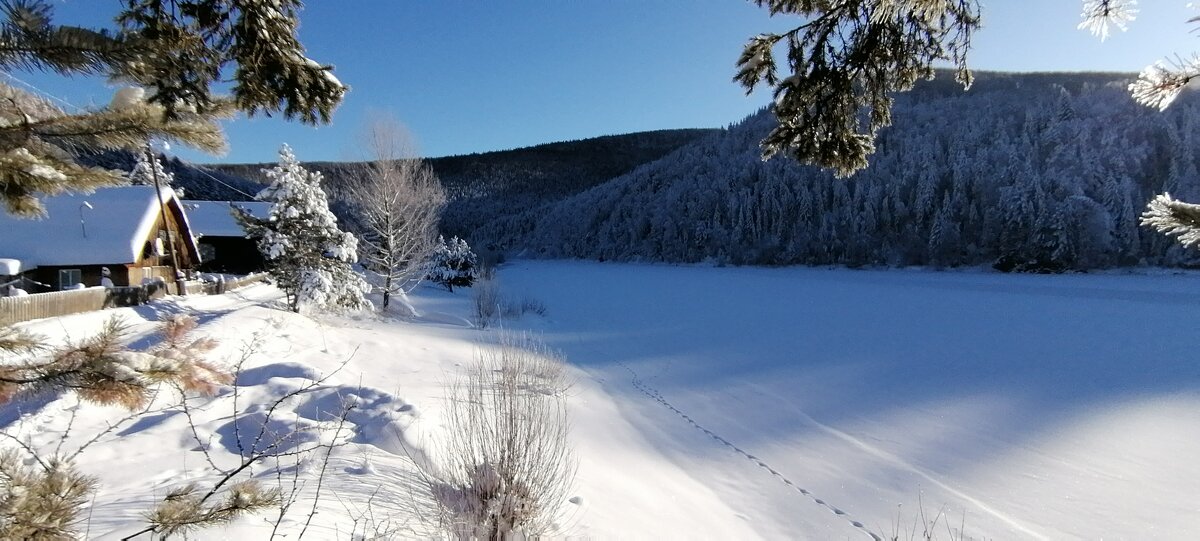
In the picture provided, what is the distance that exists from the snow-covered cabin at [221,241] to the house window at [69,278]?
10858mm

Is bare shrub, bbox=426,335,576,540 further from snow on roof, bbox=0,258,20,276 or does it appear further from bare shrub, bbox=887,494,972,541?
snow on roof, bbox=0,258,20,276

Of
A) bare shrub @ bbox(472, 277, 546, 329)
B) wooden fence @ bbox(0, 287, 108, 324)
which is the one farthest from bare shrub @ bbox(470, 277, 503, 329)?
wooden fence @ bbox(0, 287, 108, 324)

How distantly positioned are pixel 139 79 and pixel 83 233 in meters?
24.3

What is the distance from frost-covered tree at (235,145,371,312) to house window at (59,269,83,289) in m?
7.23

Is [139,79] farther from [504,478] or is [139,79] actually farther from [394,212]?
[394,212]

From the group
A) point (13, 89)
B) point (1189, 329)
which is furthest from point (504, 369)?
point (1189, 329)

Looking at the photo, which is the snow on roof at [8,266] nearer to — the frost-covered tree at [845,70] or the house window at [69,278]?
the house window at [69,278]

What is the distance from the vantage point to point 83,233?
1856 centimetres

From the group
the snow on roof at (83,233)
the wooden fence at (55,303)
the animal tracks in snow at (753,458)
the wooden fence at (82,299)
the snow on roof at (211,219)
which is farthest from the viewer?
the snow on roof at (211,219)

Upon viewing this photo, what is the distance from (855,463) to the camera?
9211 millimetres

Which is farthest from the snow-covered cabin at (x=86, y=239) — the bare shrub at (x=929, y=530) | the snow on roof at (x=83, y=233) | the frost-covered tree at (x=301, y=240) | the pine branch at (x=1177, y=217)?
the pine branch at (x=1177, y=217)

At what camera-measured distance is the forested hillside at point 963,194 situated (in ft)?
138

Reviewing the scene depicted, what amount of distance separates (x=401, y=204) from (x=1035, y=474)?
66.4 feet

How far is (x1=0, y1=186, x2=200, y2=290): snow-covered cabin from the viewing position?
1784cm
